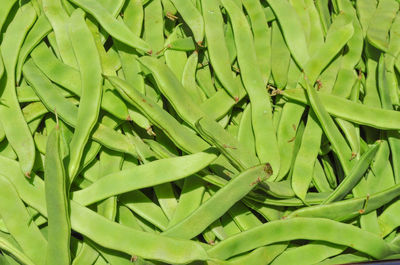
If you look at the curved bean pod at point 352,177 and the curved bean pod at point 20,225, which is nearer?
the curved bean pod at point 20,225

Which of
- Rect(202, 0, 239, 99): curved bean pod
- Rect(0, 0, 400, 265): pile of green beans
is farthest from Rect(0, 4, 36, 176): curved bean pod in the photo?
Rect(202, 0, 239, 99): curved bean pod

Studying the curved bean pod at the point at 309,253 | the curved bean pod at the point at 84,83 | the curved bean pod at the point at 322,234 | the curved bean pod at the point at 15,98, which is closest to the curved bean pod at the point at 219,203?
the curved bean pod at the point at 322,234

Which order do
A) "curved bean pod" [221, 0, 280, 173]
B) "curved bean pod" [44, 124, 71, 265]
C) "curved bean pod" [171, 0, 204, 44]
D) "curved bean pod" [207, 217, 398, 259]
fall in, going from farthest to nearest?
"curved bean pod" [171, 0, 204, 44] → "curved bean pod" [221, 0, 280, 173] → "curved bean pod" [207, 217, 398, 259] → "curved bean pod" [44, 124, 71, 265]

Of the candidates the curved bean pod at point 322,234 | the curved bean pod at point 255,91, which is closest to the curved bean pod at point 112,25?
the curved bean pod at point 255,91

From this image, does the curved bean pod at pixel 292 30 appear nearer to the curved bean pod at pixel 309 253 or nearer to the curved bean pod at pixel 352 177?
the curved bean pod at pixel 352 177

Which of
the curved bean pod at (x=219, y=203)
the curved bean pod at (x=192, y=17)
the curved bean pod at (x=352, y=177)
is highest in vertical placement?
the curved bean pod at (x=192, y=17)

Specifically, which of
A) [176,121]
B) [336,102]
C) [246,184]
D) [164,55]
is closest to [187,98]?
[176,121]

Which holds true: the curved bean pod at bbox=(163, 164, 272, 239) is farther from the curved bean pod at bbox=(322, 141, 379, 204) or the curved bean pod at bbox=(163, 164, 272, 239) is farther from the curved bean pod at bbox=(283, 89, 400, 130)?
the curved bean pod at bbox=(283, 89, 400, 130)

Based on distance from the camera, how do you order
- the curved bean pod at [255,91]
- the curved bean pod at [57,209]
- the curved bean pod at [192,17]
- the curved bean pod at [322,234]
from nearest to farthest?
the curved bean pod at [57,209] → the curved bean pod at [322,234] → the curved bean pod at [255,91] → the curved bean pod at [192,17]

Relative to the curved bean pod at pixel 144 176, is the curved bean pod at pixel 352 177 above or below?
below

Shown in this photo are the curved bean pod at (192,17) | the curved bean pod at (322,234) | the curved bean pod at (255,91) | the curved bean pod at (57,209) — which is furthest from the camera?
the curved bean pod at (192,17)
